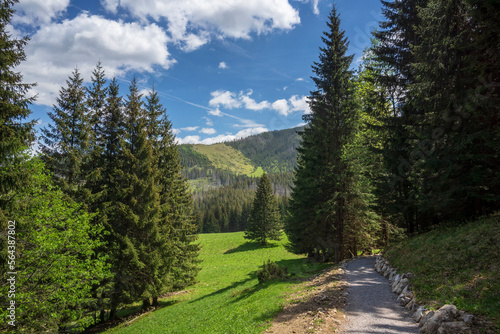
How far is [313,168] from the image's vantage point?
2061 cm

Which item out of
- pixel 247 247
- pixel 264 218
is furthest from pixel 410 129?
pixel 247 247

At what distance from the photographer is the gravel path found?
7.74 m

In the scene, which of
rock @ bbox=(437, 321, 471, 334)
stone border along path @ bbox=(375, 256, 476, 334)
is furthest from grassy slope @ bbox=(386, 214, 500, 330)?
rock @ bbox=(437, 321, 471, 334)

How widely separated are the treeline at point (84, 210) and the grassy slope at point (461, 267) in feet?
53.6

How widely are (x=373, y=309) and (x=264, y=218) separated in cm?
4579

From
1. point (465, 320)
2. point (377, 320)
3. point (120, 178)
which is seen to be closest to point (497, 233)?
point (465, 320)

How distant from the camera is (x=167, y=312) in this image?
19.5 metres

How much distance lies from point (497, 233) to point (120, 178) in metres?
24.5

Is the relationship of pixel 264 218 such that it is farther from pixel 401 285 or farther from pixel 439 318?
pixel 439 318

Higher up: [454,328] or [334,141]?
[334,141]

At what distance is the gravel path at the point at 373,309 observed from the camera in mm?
7743

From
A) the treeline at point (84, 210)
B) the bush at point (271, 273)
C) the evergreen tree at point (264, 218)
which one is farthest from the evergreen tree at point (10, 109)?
the evergreen tree at point (264, 218)

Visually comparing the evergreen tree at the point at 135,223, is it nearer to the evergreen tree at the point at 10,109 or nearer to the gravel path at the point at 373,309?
the evergreen tree at the point at 10,109

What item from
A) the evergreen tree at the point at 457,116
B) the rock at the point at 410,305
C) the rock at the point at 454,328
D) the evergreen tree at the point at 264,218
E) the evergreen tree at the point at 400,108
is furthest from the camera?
the evergreen tree at the point at 264,218
